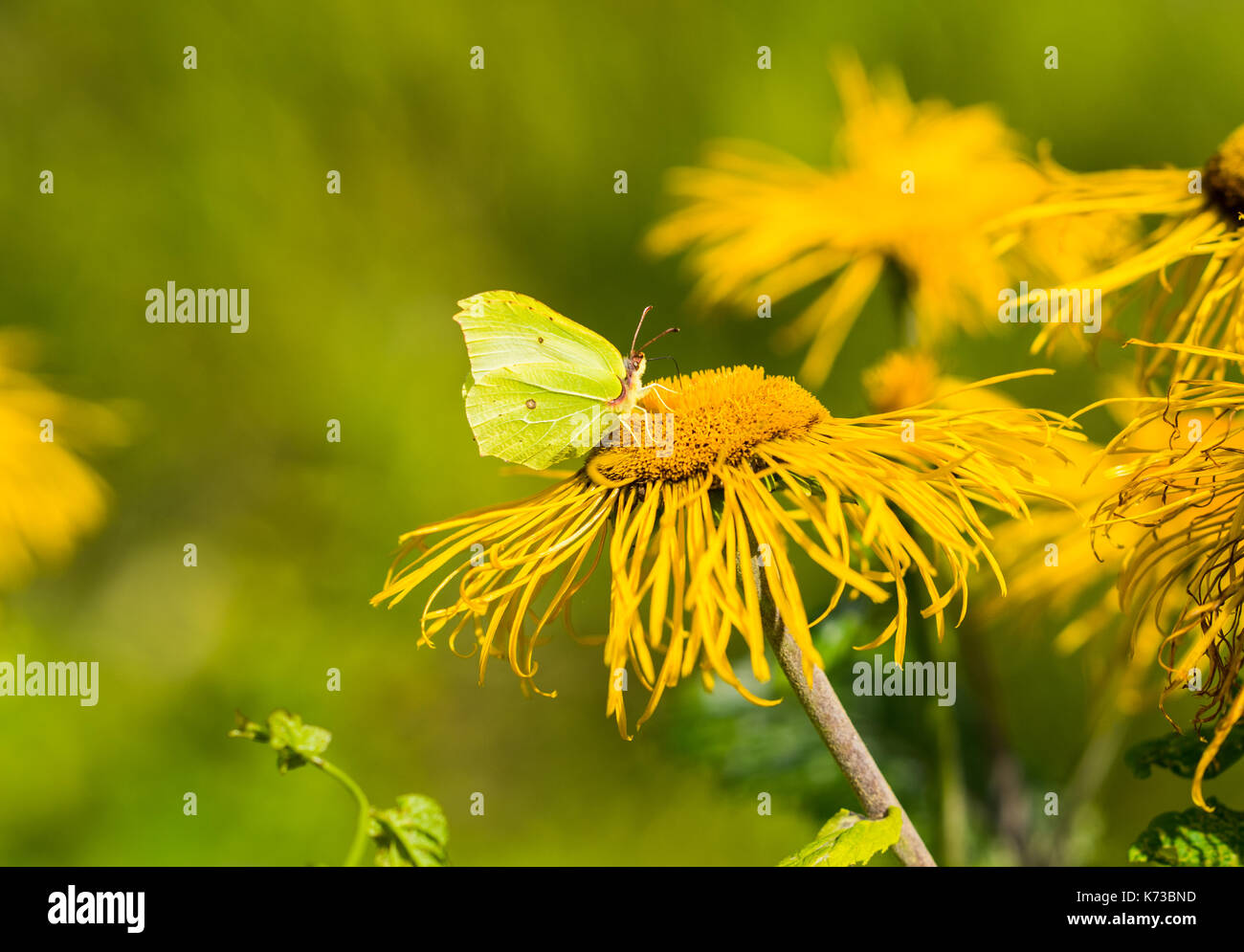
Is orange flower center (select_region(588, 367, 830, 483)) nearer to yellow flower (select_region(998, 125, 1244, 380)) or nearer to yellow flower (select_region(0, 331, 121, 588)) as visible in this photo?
yellow flower (select_region(998, 125, 1244, 380))

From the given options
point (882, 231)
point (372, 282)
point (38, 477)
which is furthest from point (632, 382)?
point (372, 282)

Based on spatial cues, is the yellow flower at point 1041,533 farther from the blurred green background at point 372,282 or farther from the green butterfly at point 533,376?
the blurred green background at point 372,282

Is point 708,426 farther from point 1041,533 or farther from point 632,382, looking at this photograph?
point 1041,533

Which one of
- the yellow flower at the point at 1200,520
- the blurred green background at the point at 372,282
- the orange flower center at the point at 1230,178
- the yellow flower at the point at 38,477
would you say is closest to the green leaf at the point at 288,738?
the yellow flower at the point at 1200,520
